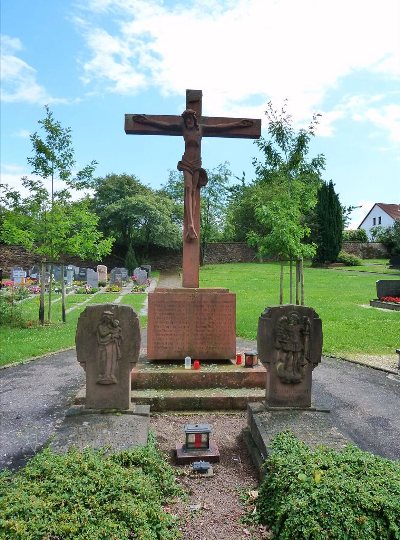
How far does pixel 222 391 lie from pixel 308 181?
26.8 feet

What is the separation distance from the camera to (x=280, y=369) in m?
5.64

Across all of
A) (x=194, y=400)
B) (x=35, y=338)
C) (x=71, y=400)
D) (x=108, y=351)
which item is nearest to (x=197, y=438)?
(x=194, y=400)

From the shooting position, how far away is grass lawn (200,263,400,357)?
37.4 ft

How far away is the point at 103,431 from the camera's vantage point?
4.95 meters

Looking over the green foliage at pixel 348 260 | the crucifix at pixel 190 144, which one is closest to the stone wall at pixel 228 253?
the green foliage at pixel 348 260

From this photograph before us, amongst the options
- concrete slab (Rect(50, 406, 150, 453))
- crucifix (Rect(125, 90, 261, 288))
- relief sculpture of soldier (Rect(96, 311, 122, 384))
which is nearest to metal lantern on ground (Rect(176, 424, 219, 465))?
concrete slab (Rect(50, 406, 150, 453))

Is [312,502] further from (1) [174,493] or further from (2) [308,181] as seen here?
(2) [308,181]

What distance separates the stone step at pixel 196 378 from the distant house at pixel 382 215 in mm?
62913

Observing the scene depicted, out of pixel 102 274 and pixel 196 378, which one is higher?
pixel 102 274

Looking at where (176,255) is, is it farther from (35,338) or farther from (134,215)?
(35,338)

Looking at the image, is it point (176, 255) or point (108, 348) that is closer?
point (108, 348)

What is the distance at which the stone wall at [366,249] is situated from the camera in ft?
166

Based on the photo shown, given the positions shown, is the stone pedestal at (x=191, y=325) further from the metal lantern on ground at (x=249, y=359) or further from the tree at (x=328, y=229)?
the tree at (x=328, y=229)

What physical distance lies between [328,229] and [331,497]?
41.7 metres
